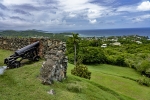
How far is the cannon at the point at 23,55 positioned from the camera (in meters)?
11.9

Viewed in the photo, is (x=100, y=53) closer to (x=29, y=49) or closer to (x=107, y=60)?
(x=107, y=60)

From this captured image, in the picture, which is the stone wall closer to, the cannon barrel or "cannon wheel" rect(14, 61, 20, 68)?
the cannon barrel

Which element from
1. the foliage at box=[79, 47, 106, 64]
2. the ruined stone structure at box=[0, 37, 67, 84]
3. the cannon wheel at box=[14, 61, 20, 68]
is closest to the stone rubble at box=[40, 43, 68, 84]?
the ruined stone structure at box=[0, 37, 67, 84]

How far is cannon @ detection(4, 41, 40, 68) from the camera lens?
11883 mm

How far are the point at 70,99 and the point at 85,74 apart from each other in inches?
470

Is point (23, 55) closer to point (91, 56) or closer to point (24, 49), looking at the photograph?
point (24, 49)

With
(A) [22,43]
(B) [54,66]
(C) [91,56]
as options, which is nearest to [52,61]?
(B) [54,66]

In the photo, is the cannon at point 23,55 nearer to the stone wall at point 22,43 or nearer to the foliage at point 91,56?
the stone wall at point 22,43

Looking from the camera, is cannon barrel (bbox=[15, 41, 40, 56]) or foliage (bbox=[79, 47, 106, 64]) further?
foliage (bbox=[79, 47, 106, 64])

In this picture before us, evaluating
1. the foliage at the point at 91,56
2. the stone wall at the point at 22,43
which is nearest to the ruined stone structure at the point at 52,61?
the stone wall at the point at 22,43

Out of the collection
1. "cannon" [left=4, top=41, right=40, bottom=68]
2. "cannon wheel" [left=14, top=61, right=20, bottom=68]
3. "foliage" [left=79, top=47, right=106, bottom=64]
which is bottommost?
"foliage" [left=79, top=47, right=106, bottom=64]

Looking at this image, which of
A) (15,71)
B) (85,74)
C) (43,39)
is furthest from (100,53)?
(15,71)

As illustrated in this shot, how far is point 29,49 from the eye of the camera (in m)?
13.2

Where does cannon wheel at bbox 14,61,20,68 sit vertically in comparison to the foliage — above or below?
above
